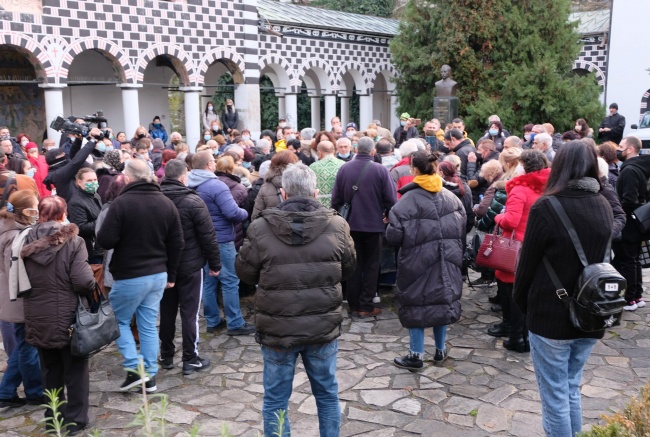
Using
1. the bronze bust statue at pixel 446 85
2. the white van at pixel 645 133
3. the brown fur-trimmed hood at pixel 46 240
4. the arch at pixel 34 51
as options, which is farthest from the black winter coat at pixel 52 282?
the bronze bust statue at pixel 446 85

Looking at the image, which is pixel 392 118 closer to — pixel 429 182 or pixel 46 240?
pixel 429 182

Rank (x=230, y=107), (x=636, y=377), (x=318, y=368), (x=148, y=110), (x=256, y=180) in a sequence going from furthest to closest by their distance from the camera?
(x=148, y=110) → (x=230, y=107) → (x=256, y=180) → (x=636, y=377) → (x=318, y=368)

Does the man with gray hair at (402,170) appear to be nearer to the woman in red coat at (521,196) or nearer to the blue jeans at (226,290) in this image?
the woman in red coat at (521,196)

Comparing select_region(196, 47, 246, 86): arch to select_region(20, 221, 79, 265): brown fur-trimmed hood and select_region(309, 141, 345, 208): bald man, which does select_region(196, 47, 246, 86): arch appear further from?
select_region(20, 221, 79, 265): brown fur-trimmed hood

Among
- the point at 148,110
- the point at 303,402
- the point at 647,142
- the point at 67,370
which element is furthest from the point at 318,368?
the point at 148,110

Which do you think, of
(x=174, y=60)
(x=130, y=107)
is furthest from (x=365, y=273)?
(x=174, y=60)

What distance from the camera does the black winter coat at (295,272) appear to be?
383 cm

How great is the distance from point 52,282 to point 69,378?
712 millimetres

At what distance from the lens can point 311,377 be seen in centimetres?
402

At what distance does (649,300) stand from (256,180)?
4.79m

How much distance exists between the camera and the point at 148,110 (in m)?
21.2

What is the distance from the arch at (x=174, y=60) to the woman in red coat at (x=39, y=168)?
5.81 metres

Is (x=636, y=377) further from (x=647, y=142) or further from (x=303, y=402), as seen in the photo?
(x=647, y=142)

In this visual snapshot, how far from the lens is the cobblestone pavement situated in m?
4.79
